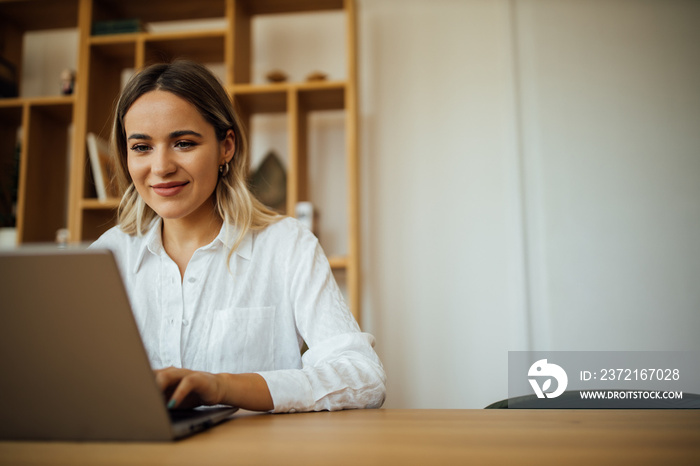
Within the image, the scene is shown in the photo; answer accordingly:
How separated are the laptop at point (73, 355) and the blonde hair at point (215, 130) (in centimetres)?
71

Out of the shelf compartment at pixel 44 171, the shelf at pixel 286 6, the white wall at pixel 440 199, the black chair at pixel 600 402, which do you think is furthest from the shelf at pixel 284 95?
the black chair at pixel 600 402

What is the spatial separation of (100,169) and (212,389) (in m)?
1.95

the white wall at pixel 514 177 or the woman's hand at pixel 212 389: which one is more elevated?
the white wall at pixel 514 177

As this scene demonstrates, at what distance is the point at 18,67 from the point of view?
2818 mm

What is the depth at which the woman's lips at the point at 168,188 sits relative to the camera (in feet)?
3.98

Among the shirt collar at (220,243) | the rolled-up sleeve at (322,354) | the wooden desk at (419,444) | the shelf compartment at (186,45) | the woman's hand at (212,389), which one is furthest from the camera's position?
the shelf compartment at (186,45)

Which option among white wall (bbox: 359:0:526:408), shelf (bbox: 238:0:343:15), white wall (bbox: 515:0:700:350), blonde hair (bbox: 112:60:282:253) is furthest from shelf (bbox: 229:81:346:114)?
blonde hair (bbox: 112:60:282:253)

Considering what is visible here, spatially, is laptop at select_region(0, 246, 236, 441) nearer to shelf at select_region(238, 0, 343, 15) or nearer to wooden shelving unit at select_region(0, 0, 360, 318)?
wooden shelving unit at select_region(0, 0, 360, 318)

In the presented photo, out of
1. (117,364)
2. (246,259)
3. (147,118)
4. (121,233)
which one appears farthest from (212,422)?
(121,233)

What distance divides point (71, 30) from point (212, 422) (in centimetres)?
292

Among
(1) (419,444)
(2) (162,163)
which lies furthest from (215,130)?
(1) (419,444)

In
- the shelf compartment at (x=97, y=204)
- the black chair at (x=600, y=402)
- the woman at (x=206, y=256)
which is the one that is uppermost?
the shelf compartment at (x=97, y=204)

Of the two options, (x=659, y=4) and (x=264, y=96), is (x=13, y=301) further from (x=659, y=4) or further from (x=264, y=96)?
(x=659, y=4)

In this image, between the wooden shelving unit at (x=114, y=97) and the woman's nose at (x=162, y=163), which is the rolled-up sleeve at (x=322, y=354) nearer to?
the woman's nose at (x=162, y=163)
